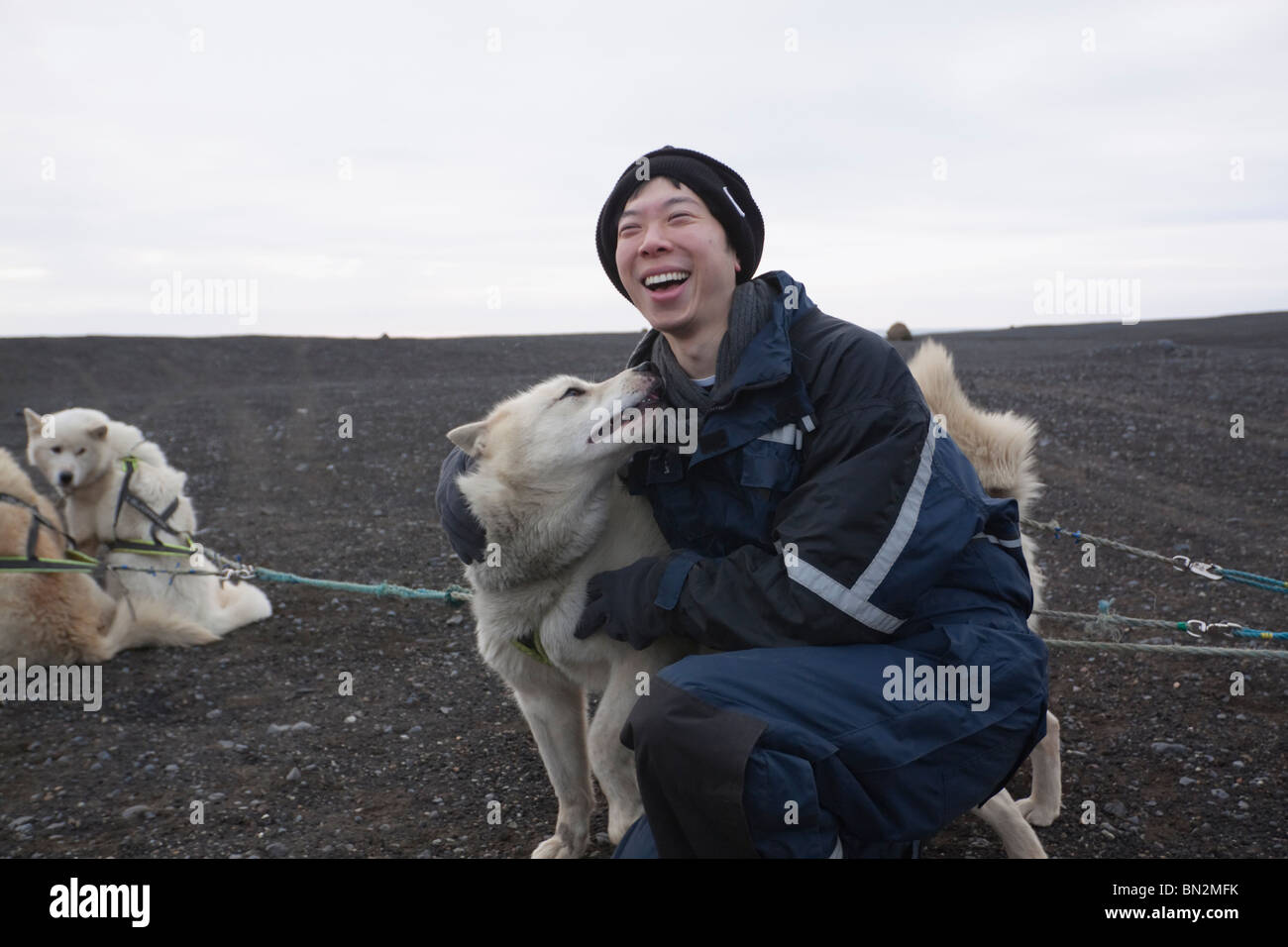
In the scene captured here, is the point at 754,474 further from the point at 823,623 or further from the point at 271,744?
the point at 271,744

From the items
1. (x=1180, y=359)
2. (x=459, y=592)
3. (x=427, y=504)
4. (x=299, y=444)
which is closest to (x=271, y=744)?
Result: (x=459, y=592)

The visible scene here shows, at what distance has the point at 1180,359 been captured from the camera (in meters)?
12.7

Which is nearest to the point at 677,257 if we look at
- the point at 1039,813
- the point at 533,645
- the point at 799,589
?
the point at 799,589

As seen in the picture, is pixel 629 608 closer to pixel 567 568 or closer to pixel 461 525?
pixel 567 568

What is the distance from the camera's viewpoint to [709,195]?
8.12 ft

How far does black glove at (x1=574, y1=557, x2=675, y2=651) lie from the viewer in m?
2.21

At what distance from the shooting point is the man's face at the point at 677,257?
2.40 m

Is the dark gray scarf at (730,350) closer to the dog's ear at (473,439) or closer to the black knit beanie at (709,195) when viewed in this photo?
the black knit beanie at (709,195)

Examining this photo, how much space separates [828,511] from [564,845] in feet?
4.44

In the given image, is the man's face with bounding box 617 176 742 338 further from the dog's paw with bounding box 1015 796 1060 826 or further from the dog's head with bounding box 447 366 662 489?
the dog's paw with bounding box 1015 796 1060 826

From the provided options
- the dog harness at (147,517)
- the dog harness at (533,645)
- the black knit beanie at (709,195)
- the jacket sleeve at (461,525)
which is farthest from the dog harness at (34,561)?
the black knit beanie at (709,195)

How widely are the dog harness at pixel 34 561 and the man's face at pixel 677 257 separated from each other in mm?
3276

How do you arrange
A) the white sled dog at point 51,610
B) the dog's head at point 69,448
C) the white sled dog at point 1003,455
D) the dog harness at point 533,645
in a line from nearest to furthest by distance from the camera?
the dog harness at point 533,645, the white sled dog at point 1003,455, the white sled dog at point 51,610, the dog's head at point 69,448

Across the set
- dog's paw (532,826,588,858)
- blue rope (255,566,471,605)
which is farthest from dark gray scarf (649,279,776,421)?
dog's paw (532,826,588,858)
